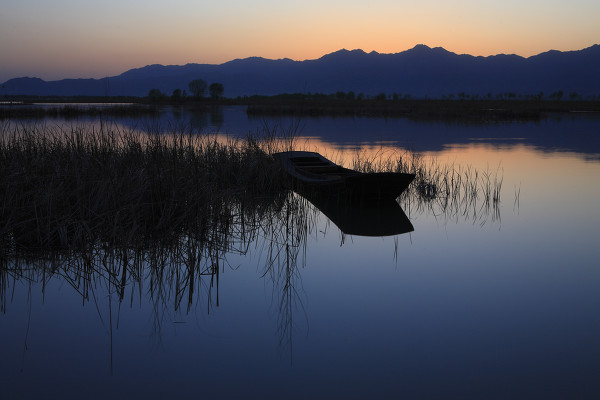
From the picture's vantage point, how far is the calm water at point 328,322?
290cm

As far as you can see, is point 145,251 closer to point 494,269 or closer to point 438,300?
point 438,300

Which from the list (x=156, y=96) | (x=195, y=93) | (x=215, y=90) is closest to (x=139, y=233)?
(x=156, y=96)

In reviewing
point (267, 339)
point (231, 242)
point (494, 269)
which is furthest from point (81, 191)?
point (494, 269)

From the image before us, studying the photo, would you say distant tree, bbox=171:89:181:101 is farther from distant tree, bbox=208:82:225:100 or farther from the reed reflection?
the reed reflection

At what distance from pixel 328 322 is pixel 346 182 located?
145 inches

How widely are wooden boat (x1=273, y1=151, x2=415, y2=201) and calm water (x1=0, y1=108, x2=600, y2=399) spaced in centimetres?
95

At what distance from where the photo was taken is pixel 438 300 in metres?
4.18

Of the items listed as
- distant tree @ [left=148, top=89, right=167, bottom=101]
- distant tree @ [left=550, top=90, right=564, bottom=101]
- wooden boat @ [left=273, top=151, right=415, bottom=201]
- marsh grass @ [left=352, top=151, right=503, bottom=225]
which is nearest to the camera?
wooden boat @ [left=273, top=151, right=415, bottom=201]

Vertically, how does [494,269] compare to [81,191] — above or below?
below

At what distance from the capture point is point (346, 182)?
7.19 meters

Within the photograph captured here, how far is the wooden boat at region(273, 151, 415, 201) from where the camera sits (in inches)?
279

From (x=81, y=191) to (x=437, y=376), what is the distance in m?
3.84

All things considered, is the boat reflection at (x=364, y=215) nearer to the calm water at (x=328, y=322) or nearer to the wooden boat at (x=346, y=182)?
the wooden boat at (x=346, y=182)

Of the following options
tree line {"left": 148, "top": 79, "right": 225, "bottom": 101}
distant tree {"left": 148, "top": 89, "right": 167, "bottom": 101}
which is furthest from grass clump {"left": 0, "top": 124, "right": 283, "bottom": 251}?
distant tree {"left": 148, "top": 89, "right": 167, "bottom": 101}
